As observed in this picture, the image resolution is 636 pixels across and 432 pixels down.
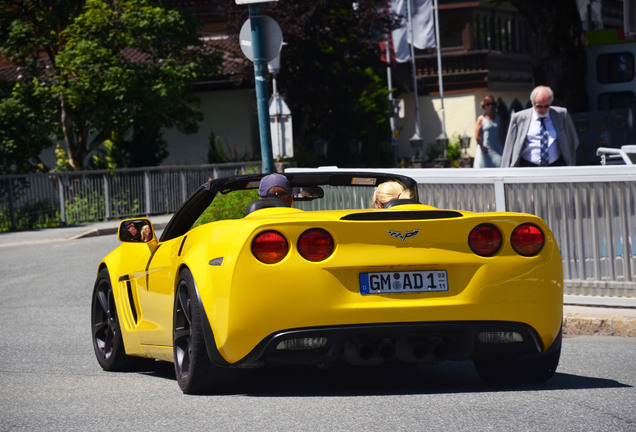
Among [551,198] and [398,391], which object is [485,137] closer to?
[551,198]

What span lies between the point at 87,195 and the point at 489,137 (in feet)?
42.7

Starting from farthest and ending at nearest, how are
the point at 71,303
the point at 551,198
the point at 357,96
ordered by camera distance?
the point at 357,96 < the point at 71,303 < the point at 551,198

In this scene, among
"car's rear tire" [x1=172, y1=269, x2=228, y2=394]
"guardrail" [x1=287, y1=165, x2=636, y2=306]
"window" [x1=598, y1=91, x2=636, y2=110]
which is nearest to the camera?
"car's rear tire" [x1=172, y1=269, x2=228, y2=394]

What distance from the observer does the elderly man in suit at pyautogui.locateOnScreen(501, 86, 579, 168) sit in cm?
1273

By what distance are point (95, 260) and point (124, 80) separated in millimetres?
13126

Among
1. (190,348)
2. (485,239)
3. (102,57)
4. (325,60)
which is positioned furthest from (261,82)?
(325,60)

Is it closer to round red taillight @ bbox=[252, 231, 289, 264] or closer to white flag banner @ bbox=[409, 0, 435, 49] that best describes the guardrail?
round red taillight @ bbox=[252, 231, 289, 264]

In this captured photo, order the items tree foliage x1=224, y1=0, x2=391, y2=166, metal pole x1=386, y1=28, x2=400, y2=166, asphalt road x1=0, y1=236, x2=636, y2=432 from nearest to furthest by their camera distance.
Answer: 1. asphalt road x1=0, y1=236, x2=636, y2=432
2. tree foliage x1=224, y1=0, x2=391, y2=166
3. metal pole x1=386, y1=28, x2=400, y2=166

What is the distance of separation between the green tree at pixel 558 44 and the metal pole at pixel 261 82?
13.4 metres

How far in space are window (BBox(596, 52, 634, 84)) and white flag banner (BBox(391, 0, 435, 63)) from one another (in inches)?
1278

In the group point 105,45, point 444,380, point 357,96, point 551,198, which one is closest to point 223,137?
point 357,96

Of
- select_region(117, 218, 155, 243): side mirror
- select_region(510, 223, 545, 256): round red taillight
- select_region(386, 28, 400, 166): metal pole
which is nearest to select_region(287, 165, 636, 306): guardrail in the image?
select_region(510, 223, 545, 256): round red taillight

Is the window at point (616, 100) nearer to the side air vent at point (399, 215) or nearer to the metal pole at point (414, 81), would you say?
the side air vent at point (399, 215)

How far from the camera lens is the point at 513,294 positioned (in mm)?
6582
